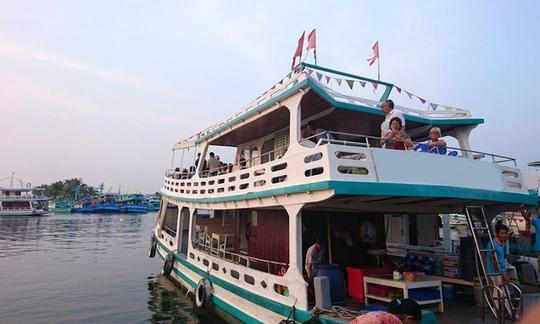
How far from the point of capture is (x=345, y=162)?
19.8ft

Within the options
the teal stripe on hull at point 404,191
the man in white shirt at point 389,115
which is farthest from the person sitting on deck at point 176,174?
the man in white shirt at point 389,115

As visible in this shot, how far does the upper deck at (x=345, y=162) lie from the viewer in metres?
6.08

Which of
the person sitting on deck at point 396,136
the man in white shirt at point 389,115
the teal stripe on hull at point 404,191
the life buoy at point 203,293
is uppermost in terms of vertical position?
the man in white shirt at point 389,115

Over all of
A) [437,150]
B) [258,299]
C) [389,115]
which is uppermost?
[389,115]

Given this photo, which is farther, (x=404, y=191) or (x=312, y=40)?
(x=312, y=40)

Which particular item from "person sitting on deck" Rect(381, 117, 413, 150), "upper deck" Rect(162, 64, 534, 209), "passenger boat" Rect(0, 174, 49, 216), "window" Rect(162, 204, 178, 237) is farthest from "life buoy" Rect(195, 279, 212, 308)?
"passenger boat" Rect(0, 174, 49, 216)

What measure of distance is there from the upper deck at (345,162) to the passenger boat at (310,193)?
0.02m

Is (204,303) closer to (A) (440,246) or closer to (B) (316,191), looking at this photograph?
(B) (316,191)

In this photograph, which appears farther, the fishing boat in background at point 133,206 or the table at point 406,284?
the fishing boat in background at point 133,206

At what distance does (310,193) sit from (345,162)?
32.9 inches

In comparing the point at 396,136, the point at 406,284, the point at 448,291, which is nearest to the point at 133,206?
the point at 448,291

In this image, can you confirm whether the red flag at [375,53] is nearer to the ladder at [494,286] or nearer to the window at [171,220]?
the ladder at [494,286]

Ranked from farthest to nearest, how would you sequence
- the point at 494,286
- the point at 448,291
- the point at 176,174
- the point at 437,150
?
1. the point at 176,174
2. the point at 448,291
3. the point at 437,150
4. the point at 494,286

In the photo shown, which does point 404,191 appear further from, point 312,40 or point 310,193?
point 312,40
